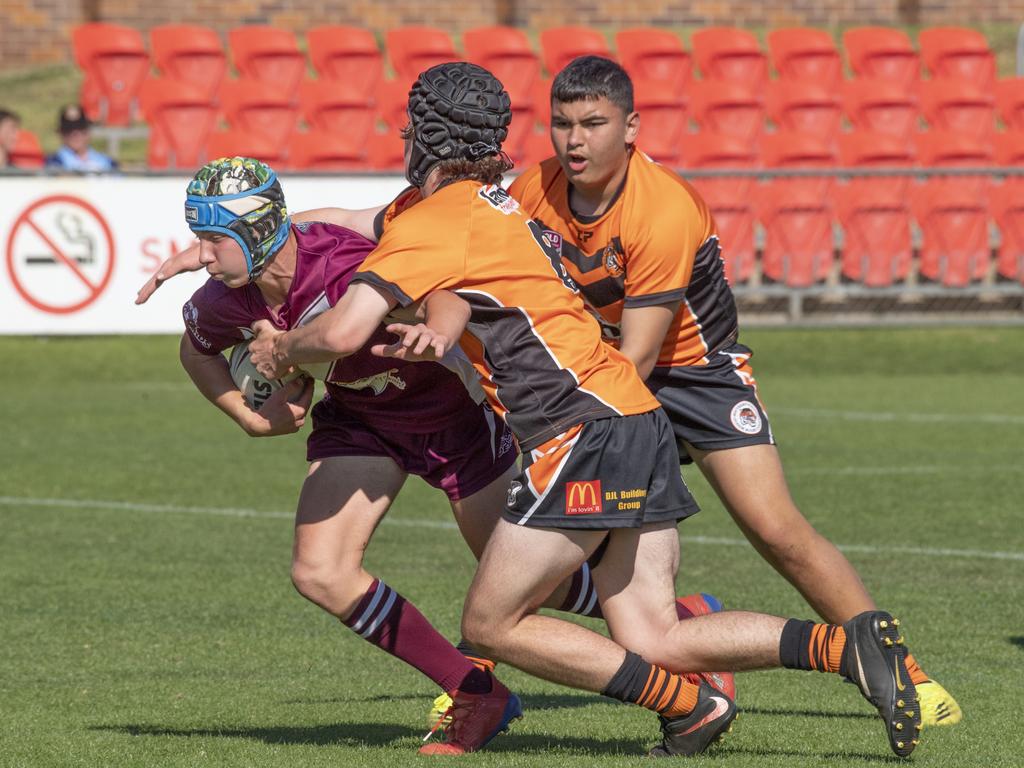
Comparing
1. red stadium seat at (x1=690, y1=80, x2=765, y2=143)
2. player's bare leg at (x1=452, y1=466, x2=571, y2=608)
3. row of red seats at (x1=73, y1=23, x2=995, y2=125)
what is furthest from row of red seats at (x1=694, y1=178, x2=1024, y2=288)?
player's bare leg at (x1=452, y1=466, x2=571, y2=608)

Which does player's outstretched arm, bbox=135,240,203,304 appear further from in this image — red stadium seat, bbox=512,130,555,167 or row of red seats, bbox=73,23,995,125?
row of red seats, bbox=73,23,995,125

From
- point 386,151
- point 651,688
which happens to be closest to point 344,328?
point 651,688

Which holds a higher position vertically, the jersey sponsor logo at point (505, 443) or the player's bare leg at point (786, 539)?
the jersey sponsor logo at point (505, 443)

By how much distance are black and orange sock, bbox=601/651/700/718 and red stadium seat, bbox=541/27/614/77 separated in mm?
15979

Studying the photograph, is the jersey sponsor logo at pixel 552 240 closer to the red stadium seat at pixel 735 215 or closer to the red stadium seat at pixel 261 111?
the red stadium seat at pixel 735 215

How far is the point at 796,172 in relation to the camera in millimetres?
15523

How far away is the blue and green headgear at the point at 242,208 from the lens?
4841 millimetres

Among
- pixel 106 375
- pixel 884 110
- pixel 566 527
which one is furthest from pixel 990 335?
pixel 566 527

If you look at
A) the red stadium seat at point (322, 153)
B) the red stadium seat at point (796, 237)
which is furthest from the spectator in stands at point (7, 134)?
the red stadium seat at point (796, 237)

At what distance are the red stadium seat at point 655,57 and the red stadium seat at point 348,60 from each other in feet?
9.38

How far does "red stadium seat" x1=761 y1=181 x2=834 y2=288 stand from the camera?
15492 millimetres

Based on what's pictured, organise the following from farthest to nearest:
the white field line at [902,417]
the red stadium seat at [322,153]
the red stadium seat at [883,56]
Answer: the red stadium seat at [883,56], the red stadium seat at [322,153], the white field line at [902,417]

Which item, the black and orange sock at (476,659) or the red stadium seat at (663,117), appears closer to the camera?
the black and orange sock at (476,659)

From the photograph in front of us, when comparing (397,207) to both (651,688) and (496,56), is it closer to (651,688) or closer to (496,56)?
(651,688)
